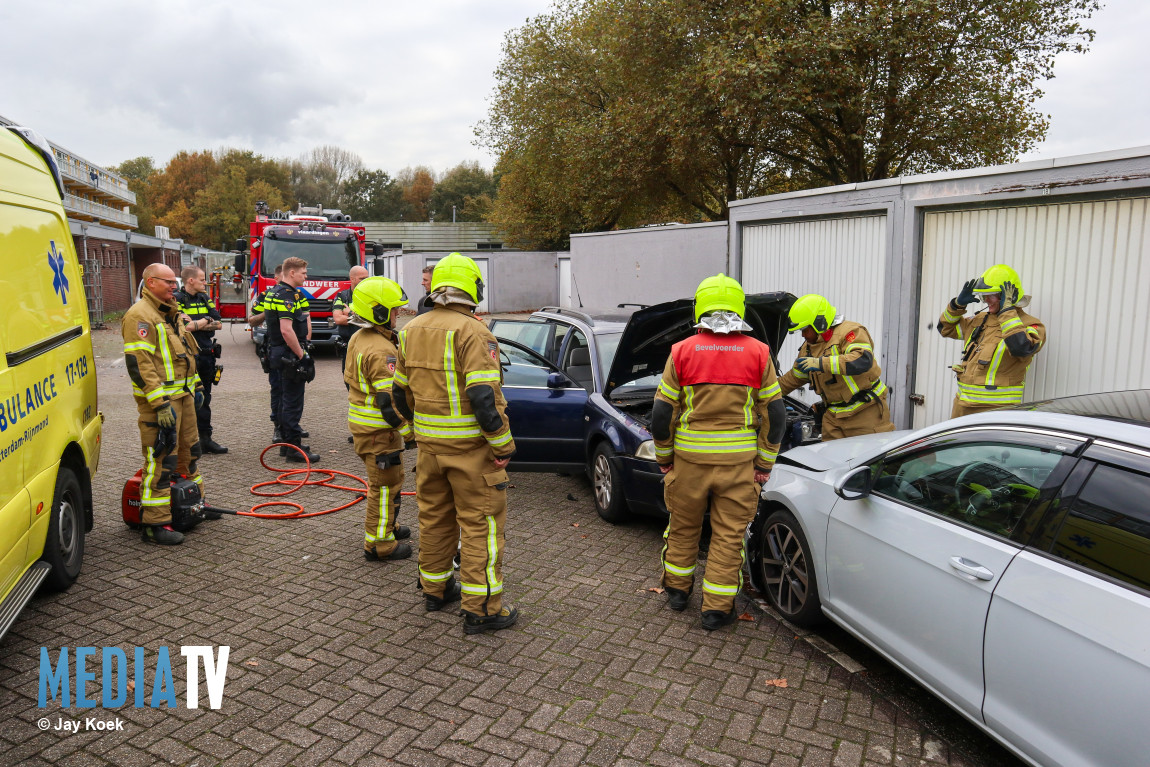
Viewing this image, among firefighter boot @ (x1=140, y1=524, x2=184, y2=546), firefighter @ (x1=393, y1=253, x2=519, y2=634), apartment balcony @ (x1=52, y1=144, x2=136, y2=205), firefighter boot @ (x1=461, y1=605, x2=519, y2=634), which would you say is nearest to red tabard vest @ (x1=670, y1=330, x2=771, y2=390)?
firefighter @ (x1=393, y1=253, x2=519, y2=634)

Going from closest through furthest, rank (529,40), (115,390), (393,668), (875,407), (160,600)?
(393,668), (160,600), (875,407), (115,390), (529,40)

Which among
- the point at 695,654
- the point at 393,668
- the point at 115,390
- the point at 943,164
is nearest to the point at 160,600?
the point at 393,668

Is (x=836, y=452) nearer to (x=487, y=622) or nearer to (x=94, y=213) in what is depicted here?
(x=487, y=622)

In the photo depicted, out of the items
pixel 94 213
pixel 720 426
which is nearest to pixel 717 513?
pixel 720 426

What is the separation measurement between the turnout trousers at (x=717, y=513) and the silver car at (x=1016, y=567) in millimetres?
392

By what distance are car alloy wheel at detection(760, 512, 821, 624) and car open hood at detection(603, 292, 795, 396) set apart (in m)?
1.65

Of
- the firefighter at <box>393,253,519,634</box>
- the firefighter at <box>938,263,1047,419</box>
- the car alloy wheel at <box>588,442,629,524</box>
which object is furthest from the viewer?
the car alloy wheel at <box>588,442,629,524</box>

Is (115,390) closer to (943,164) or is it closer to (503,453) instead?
(503,453)

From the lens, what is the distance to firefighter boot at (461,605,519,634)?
4246mm

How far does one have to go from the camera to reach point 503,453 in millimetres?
4098

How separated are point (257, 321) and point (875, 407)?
640cm

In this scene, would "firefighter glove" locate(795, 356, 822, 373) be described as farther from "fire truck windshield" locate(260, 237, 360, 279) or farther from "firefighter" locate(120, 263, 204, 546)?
"fire truck windshield" locate(260, 237, 360, 279)

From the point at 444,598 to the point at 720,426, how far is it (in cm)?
191

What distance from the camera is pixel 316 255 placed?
53.0 feet
